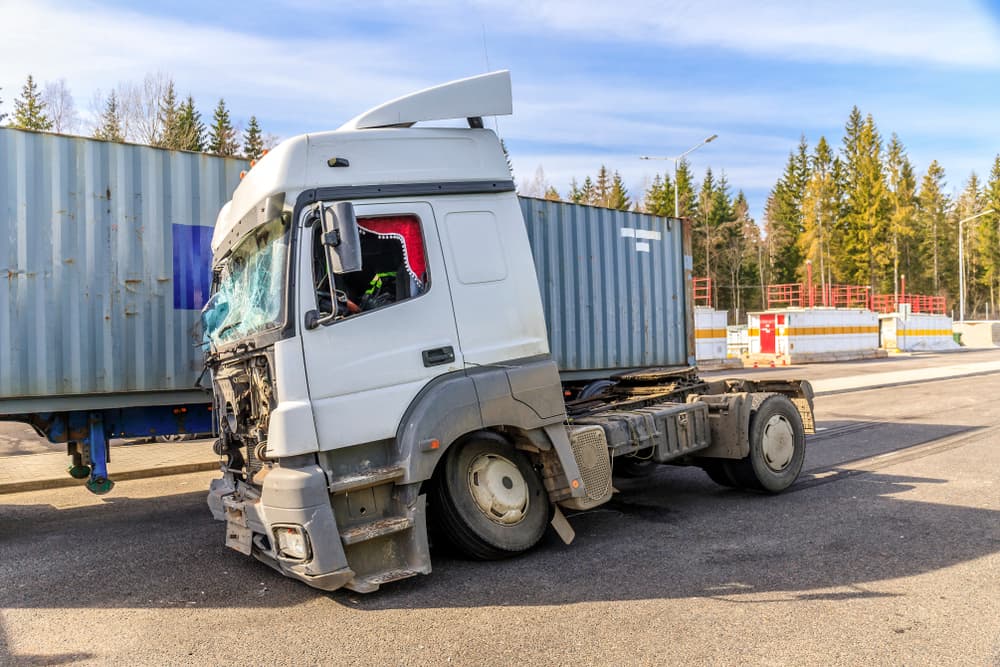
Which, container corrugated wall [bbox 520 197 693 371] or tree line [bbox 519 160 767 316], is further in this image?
tree line [bbox 519 160 767 316]

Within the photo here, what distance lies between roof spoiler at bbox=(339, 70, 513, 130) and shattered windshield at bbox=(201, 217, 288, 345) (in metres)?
1.05

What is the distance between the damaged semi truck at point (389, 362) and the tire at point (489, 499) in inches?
0.5

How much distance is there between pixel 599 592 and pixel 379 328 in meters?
2.22

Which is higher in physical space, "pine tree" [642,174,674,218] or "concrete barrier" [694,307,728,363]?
"pine tree" [642,174,674,218]

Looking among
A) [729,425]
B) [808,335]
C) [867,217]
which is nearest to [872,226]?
[867,217]

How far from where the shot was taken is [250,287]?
540 centimetres

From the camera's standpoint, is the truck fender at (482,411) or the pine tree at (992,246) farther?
the pine tree at (992,246)

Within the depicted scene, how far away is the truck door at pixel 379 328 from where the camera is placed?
474 centimetres

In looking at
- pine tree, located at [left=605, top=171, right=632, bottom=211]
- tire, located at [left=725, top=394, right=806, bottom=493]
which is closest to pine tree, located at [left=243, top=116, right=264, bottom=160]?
pine tree, located at [left=605, top=171, right=632, bottom=211]

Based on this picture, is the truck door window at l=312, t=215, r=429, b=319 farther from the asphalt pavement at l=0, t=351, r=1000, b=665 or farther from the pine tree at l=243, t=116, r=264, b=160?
the pine tree at l=243, t=116, r=264, b=160

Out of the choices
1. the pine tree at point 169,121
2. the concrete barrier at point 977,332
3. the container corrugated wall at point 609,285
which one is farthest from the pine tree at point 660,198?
the container corrugated wall at point 609,285

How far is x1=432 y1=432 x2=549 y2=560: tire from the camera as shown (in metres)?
5.29

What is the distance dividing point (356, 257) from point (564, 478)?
2.31 metres

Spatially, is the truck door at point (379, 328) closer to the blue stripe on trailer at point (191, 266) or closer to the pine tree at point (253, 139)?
the blue stripe on trailer at point (191, 266)
